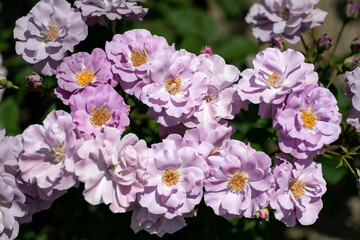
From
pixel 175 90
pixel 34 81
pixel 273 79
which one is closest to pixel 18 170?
pixel 34 81

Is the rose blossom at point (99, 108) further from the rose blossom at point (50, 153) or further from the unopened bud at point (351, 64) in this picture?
the unopened bud at point (351, 64)

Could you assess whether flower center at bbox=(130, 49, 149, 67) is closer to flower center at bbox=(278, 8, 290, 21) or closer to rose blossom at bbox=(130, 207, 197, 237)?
rose blossom at bbox=(130, 207, 197, 237)

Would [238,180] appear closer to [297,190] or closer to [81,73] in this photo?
[297,190]

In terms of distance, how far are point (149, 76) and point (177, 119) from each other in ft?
0.70

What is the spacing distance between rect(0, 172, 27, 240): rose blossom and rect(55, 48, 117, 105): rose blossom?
0.39m

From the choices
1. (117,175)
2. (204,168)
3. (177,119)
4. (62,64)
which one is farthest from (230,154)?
(62,64)

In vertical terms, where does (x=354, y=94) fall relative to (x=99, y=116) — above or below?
above

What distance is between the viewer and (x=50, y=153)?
1.60 meters

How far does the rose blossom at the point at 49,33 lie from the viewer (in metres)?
1.80

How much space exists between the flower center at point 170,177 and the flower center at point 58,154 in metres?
0.41

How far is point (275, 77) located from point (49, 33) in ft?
3.35

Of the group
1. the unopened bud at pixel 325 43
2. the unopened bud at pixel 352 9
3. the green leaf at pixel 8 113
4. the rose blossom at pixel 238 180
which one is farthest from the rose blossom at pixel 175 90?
the green leaf at pixel 8 113

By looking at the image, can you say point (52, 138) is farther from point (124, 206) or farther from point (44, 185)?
point (124, 206)

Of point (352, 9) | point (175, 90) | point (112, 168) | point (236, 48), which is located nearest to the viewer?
point (112, 168)
